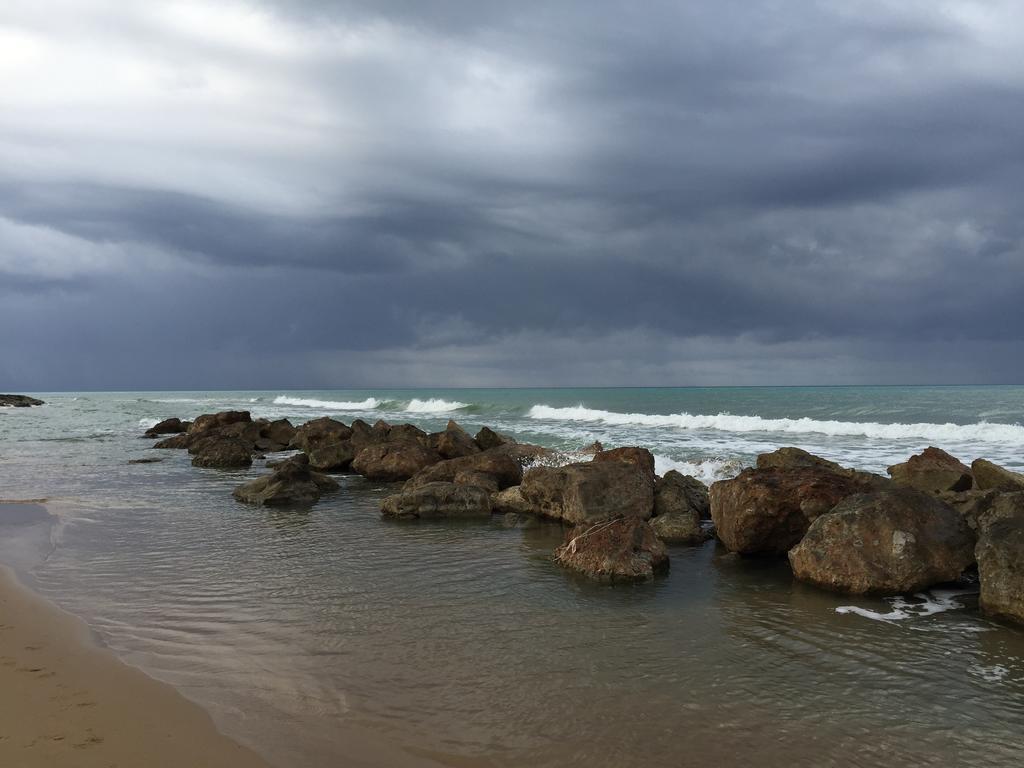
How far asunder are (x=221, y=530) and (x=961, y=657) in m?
9.76

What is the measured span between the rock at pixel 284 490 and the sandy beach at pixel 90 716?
756cm

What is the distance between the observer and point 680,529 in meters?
9.85

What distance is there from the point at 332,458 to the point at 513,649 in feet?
47.9

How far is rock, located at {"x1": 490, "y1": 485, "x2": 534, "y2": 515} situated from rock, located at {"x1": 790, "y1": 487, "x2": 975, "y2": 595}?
548 centimetres

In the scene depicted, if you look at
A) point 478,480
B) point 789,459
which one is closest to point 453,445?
point 478,480

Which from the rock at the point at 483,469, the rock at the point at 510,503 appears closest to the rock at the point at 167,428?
the rock at the point at 483,469

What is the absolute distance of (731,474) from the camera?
14.3m

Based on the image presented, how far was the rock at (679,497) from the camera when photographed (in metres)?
10.9

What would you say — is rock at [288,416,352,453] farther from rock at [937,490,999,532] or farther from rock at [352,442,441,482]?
rock at [937,490,999,532]

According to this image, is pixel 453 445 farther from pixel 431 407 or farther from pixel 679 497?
pixel 431 407

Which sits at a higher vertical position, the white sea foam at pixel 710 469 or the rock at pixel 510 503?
the white sea foam at pixel 710 469

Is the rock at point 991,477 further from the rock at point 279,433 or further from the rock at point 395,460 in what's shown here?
the rock at point 279,433

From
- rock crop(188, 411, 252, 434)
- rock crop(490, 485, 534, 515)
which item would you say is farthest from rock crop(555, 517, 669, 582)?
rock crop(188, 411, 252, 434)

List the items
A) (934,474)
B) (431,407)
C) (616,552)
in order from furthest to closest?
(431,407), (934,474), (616,552)
